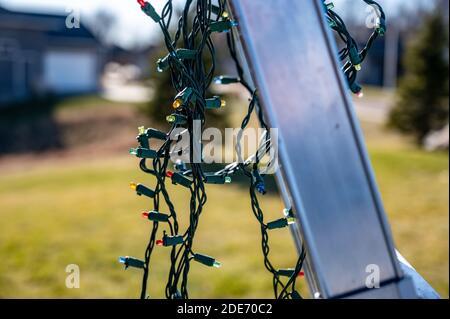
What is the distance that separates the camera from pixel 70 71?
84.0 ft

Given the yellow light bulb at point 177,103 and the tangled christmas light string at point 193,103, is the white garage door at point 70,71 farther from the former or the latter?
the yellow light bulb at point 177,103

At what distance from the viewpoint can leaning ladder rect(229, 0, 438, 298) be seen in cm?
97

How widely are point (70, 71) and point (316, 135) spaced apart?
85.1 ft

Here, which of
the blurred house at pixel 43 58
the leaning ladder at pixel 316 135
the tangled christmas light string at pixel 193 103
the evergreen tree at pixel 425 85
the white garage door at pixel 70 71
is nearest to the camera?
the leaning ladder at pixel 316 135

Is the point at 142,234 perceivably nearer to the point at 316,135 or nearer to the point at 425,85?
the point at 316,135

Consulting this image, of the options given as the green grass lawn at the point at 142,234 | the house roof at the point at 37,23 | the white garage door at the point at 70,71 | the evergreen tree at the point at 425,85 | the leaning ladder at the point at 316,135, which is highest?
the house roof at the point at 37,23

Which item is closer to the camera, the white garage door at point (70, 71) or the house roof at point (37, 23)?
the house roof at point (37, 23)

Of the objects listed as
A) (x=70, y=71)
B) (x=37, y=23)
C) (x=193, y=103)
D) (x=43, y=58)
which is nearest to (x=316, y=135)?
(x=193, y=103)

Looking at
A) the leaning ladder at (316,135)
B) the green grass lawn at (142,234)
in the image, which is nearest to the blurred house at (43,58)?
the green grass lawn at (142,234)

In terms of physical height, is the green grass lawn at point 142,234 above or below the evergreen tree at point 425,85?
below

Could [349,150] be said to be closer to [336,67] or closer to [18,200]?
[336,67]

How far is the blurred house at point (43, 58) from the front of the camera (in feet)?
76.3
